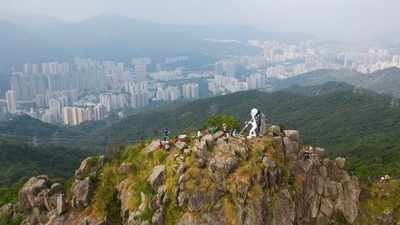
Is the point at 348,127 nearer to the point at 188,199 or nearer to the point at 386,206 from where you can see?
the point at 386,206

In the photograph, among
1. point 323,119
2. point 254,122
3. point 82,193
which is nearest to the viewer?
point 254,122

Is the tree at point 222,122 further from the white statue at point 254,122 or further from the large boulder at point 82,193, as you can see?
the large boulder at point 82,193

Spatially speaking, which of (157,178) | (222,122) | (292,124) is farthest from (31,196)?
(292,124)

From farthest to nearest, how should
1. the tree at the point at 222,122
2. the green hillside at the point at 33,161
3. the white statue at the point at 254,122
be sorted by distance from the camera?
the green hillside at the point at 33,161 → the tree at the point at 222,122 → the white statue at the point at 254,122

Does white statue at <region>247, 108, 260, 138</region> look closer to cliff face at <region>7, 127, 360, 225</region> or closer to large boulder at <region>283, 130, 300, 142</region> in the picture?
cliff face at <region>7, 127, 360, 225</region>

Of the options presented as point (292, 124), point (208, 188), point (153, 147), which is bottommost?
point (292, 124)

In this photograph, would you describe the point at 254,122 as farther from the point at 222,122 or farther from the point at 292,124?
the point at 292,124

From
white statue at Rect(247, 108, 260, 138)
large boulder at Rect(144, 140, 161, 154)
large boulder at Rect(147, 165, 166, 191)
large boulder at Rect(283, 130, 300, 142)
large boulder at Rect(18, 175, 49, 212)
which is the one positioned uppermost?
white statue at Rect(247, 108, 260, 138)

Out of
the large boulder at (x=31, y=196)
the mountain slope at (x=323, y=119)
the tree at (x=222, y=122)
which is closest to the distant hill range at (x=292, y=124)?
the mountain slope at (x=323, y=119)

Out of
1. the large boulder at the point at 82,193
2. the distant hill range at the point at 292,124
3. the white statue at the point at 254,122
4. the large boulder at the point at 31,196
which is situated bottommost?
the distant hill range at the point at 292,124

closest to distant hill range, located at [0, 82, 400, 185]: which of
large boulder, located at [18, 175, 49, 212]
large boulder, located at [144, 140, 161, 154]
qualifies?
large boulder, located at [144, 140, 161, 154]
